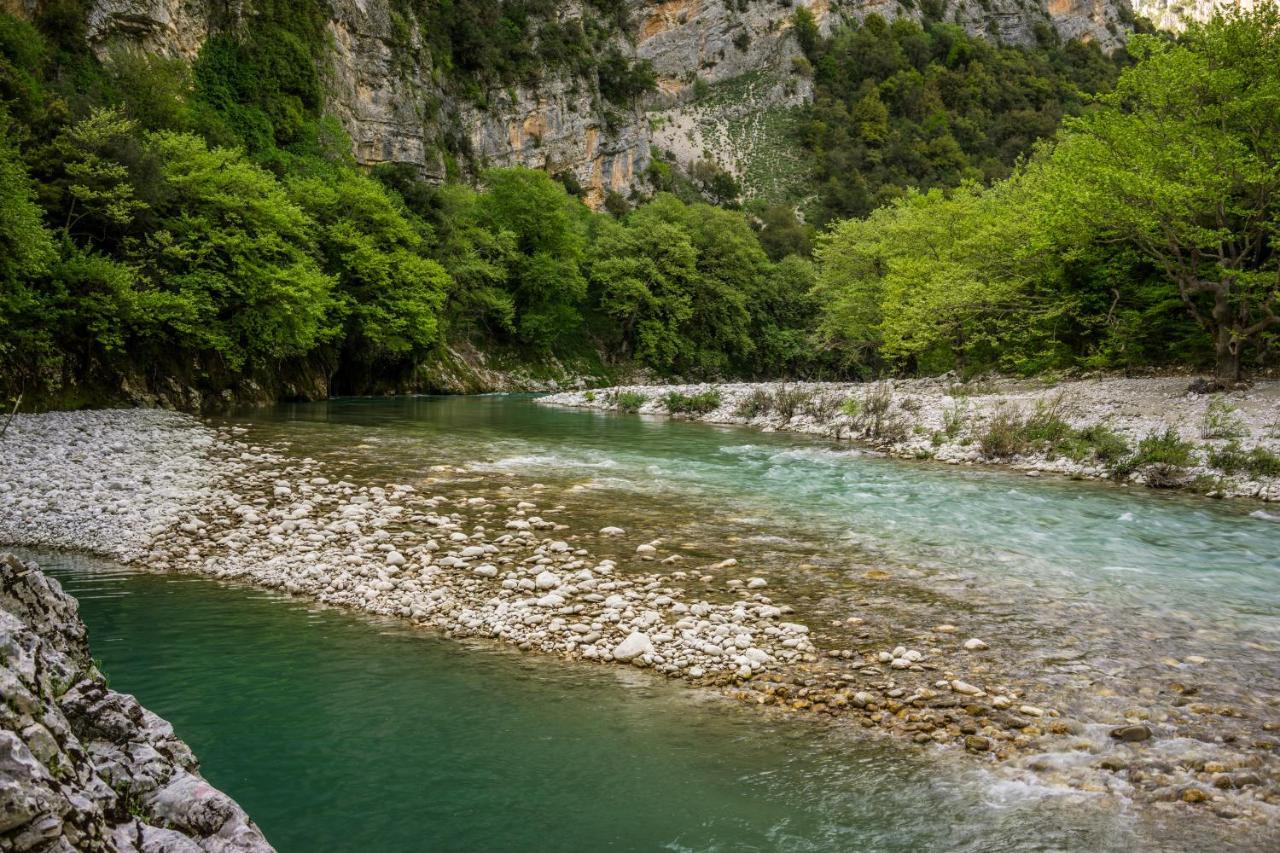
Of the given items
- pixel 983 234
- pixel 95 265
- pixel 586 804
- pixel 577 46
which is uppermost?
pixel 577 46

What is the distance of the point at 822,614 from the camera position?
7672mm

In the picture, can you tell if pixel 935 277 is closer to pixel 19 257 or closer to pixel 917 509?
pixel 917 509

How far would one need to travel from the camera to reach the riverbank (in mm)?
15953

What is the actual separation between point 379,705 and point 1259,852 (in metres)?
5.54

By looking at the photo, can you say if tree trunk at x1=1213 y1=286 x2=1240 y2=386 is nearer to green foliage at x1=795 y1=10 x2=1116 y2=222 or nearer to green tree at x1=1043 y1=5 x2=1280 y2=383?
green tree at x1=1043 y1=5 x2=1280 y2=383

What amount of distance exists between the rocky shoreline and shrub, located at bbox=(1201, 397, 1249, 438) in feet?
49.7

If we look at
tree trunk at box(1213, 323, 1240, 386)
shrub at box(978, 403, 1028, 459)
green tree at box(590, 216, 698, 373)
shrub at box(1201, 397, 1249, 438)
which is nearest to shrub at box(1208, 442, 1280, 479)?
shrub at box(1201, 397, 1249, 438)

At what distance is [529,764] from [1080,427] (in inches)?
778

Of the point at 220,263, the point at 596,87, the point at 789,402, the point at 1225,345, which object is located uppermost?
the point at 596,87

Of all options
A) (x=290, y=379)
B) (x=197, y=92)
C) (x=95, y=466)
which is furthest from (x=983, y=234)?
(x=197, y=92)

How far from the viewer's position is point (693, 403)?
1307 inches

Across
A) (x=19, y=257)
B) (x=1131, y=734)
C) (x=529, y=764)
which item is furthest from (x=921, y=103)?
(x=529, y=764)

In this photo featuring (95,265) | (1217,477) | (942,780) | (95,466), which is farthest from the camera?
(95,265)

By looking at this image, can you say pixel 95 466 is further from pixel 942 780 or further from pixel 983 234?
pixel 983 234
